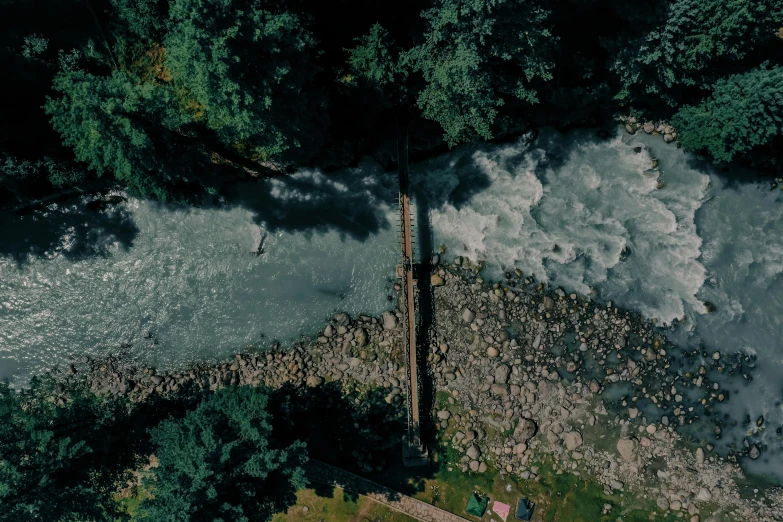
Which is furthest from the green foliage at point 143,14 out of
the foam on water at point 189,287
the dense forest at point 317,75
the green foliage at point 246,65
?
the foam on water at point 189,287

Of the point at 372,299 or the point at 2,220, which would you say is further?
the point at 372,299

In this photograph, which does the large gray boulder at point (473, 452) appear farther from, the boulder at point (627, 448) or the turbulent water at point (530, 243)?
the turbulent water at point (530, 243)

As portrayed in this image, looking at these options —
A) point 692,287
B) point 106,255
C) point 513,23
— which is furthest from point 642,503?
point 106,255

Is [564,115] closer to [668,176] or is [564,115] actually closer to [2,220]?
[668,176]

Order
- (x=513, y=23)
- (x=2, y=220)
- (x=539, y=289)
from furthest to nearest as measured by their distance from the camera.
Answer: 1. (x=539, y=289)
2. (x=2, y=220)
3. (x=513, y=23)

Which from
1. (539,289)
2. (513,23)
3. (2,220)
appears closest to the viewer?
(513,23)

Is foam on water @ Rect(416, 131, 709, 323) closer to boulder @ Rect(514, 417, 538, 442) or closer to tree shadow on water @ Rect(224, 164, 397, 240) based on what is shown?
tree shadow on water @ Rect(224, 164, 397, 240)
